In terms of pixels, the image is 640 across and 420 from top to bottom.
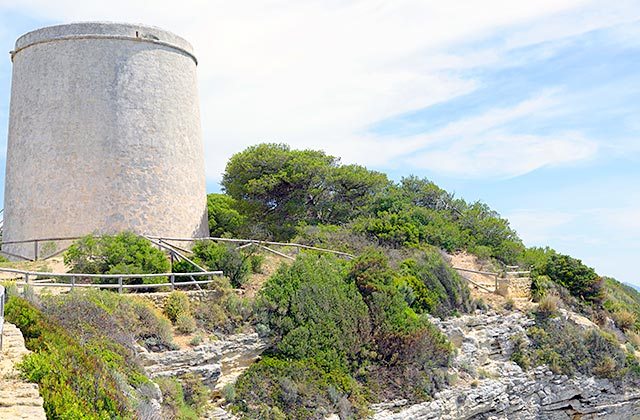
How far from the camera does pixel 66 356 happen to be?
8977mm

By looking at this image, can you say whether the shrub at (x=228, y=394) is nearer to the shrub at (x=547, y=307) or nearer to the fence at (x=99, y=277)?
the fence at (x=99, y=277)

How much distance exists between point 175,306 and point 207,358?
169 centimetres

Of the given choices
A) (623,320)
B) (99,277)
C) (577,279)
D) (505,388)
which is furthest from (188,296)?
(623,320)

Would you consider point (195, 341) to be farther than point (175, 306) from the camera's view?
No

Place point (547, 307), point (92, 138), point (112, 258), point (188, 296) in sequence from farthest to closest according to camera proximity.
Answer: point (547, 307), point (92, 138), point (112, 258), point (188, 296)

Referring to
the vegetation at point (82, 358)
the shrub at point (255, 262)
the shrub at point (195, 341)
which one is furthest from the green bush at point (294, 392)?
the shrub at point (255, 262)

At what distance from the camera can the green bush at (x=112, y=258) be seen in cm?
1698

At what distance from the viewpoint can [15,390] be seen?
6930mm

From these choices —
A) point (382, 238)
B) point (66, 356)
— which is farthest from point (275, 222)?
point (66, 356)

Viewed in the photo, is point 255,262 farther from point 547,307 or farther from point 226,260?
point 547,307

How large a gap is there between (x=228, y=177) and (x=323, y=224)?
5691mm

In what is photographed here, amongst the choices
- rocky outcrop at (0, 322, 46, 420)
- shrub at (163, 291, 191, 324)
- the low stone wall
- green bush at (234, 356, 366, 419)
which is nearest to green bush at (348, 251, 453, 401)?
green bush at (234, 356, 366, 419)

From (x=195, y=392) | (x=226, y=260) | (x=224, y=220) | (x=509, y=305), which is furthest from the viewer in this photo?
(x=224, y=220)

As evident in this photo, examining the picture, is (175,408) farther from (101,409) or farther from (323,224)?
(323,224)
